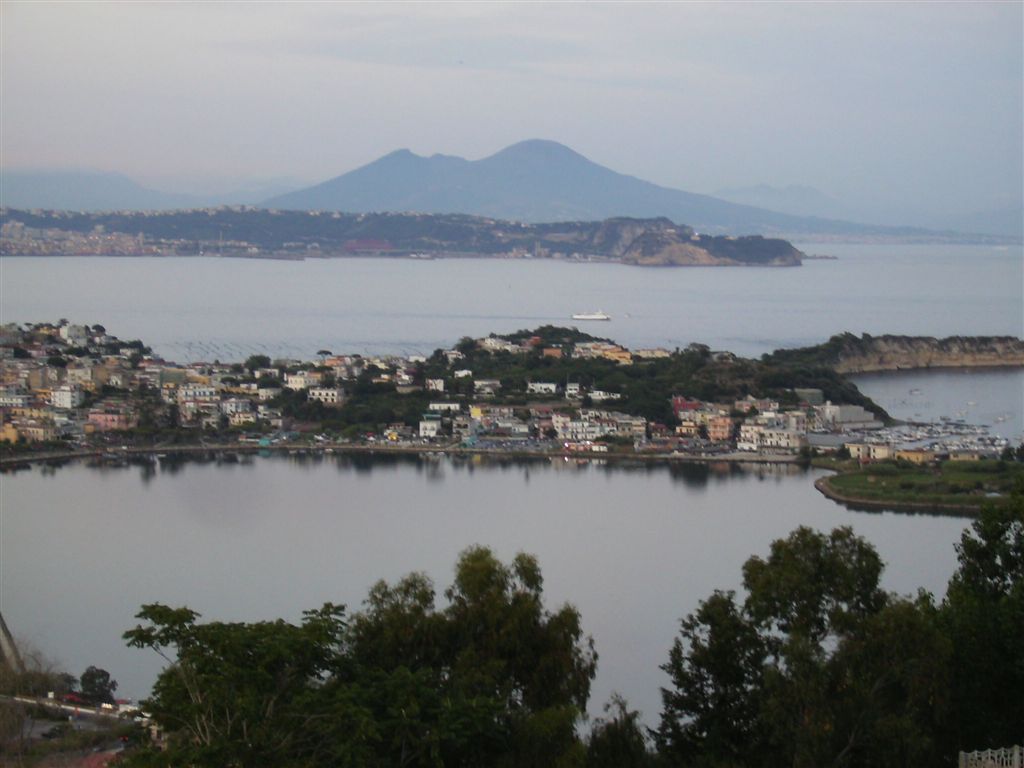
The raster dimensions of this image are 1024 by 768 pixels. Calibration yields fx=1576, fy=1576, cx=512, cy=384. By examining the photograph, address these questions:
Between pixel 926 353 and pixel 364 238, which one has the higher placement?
pixel 364 238

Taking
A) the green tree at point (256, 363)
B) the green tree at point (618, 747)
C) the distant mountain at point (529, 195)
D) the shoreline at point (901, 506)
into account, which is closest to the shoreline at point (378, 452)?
the shoreline at point (901, 506)

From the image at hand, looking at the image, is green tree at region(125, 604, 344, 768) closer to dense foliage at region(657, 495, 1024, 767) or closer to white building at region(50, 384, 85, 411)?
dense foliage at region(657, 495, 1024, 767)

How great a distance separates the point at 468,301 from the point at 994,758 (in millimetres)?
28876

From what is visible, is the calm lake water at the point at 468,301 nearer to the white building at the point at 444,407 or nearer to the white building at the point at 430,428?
the white building at the point at 444,407

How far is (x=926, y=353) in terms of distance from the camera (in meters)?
20.2

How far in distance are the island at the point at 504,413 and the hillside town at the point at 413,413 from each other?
2cm

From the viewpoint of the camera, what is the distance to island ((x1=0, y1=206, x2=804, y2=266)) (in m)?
52.7

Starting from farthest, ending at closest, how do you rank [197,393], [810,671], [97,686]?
1. [197,393]
2. [97,686]
3. [810,671]

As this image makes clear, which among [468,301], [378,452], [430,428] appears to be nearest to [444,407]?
[430,428]

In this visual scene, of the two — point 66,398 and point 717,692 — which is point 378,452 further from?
point 717,692

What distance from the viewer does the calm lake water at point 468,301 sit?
23.8m

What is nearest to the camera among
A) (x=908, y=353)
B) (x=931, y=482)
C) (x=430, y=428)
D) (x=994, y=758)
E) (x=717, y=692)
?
(x=994, y=758)

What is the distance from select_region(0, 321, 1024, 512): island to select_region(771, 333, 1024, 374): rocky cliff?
110cm

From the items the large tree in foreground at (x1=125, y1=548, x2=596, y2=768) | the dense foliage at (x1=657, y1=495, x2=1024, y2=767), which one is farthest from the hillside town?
the large tree in foreground at (x1=125, y1=548, x2=596, y2=768)
